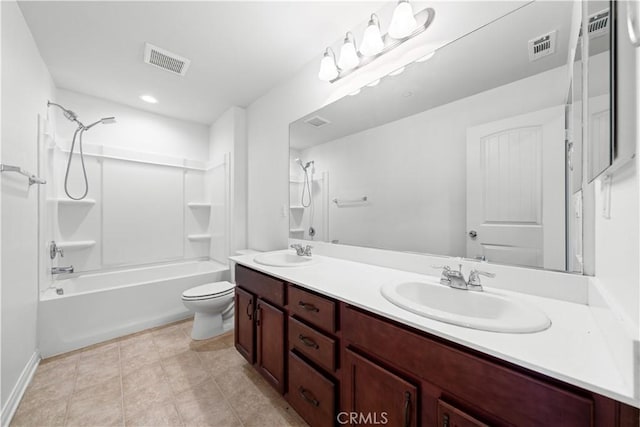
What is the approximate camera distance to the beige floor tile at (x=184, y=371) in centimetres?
167

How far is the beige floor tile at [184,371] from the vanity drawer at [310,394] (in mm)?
811

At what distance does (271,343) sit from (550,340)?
1.33 metres

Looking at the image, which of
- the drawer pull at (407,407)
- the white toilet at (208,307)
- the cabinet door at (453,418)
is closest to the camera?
the cabinet door at (453,418)

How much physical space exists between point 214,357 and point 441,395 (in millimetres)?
1857

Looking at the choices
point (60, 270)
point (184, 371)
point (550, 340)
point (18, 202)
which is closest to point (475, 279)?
point (550, 340)

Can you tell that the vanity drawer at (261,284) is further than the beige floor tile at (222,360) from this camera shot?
No

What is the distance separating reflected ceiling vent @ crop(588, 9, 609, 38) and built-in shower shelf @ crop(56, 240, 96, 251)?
157 inches

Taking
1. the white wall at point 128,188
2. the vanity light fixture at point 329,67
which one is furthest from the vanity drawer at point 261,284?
the white wall at point 128,188

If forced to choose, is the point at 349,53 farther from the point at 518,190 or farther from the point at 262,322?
the point at 262,322

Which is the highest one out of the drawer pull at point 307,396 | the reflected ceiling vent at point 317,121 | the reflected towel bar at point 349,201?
the reflected ceiling vent at point 317,121

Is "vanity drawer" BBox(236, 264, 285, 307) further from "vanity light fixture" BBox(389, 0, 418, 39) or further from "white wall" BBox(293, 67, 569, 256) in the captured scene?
"vanity light fixture" BBox(389, 0, 418, 39)

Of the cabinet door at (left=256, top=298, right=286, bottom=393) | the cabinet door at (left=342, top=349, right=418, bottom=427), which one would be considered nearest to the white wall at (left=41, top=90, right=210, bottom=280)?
the cabinet door at (left=256, top=298, right=286, bottom=393)

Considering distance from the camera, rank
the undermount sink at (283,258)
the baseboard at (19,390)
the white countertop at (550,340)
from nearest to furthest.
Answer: the white countertop at (550,340) < the baseboard at (19,390) < the undermount sink at (283,258)

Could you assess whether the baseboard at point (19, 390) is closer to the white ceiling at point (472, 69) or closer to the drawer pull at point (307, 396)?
the drawer pull at point (307, 396)
